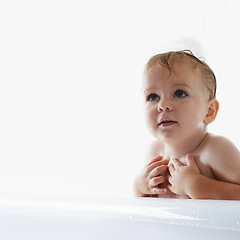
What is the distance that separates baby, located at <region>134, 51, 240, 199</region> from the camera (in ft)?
3.10

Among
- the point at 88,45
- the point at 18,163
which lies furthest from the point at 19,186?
the point at 88,45

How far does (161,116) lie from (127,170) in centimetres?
112

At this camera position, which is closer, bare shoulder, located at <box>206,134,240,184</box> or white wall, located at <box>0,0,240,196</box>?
bare shoulder, located at <box>206,134,240,184</box>

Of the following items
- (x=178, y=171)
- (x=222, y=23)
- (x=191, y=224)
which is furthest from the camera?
(x=222, y=23)

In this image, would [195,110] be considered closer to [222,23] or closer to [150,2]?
[222,23]

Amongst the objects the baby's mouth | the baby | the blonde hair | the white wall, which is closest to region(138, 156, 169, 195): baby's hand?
the baby

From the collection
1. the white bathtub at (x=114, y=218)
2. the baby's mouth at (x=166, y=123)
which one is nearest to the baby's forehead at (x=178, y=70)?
the baby's mouth at (x=166, y=123)

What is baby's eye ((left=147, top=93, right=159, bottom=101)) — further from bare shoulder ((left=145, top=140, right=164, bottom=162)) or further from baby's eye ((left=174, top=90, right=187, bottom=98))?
bare shoulder ((left=145, top=140, right=164, bottom=162))

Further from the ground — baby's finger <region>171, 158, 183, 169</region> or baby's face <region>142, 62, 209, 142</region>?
baby's face <region>142, 62, 209, 142</region>

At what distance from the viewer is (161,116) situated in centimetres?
100

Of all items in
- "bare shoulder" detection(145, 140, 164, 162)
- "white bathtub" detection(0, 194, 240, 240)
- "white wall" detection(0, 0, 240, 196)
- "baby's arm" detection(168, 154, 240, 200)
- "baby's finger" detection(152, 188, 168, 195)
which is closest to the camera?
"white bathtub" detection(0, 194, 240, 240)

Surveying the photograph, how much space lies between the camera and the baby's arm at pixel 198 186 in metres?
0.89

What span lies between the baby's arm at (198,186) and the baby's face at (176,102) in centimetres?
10

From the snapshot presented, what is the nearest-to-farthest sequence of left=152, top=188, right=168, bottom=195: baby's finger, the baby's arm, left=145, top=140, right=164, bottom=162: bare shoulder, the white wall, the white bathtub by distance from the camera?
the white bathtub
the baby's arm
left=152, top=188, right=168, bottom=195: baby's finger
left=145, top=140, right=164, bottom=162: bare shoulder
the white wall
